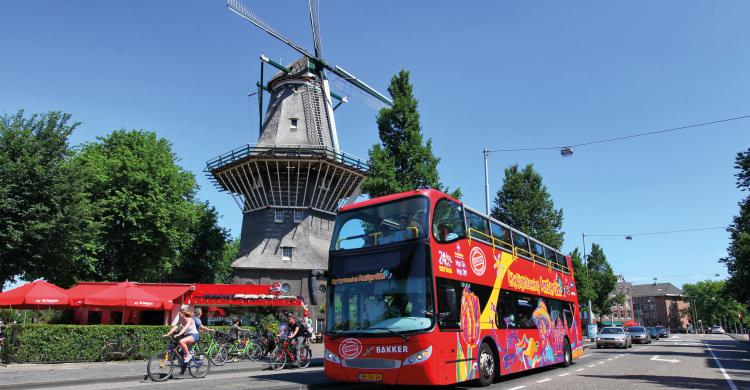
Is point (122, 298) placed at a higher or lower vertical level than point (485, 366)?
higher

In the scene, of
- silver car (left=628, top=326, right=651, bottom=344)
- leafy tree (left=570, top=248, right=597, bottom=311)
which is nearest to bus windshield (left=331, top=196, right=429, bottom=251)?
silver car (left=628, top=326, right=651, bottom=344)

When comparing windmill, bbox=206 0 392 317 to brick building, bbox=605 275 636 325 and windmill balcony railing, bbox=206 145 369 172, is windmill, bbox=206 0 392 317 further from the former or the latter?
brick building, bbox=605 275 636 325

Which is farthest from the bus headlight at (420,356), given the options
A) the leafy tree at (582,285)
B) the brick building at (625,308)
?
the brick building at (625,308)

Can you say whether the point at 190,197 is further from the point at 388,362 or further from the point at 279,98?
the point at 388,362

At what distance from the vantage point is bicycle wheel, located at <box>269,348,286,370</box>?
1551 cm

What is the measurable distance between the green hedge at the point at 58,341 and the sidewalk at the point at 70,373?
37cm

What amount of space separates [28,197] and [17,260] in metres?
2.85

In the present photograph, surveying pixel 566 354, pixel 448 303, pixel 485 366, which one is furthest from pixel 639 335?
pixel 448 303

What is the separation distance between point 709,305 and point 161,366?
140345 mm

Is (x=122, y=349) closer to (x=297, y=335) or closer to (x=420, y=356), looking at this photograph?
(x=297, y=335)

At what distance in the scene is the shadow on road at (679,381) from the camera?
38.1 feet

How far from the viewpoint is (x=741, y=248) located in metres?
31.9

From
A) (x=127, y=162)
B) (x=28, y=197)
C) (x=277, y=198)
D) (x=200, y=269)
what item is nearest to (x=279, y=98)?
(x=277, y=198)

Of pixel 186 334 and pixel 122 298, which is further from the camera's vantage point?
pixel 122 298
